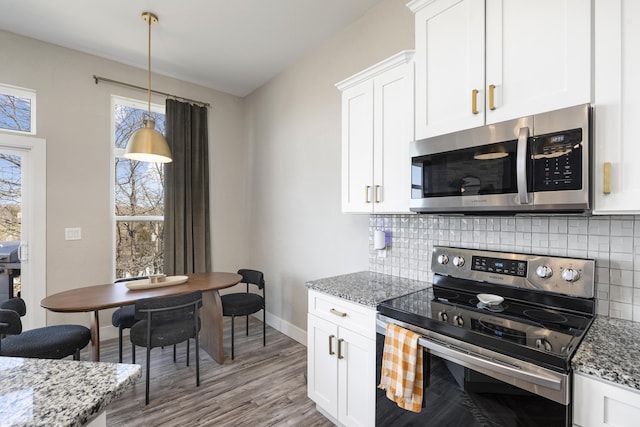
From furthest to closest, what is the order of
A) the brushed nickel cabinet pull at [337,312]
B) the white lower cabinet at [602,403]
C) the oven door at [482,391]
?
the brushed nickel cabinet pull at [337,312] < the oven door at [482,391] < the white lower cabinet at [602,403]

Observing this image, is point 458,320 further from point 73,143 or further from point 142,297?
point 73,143

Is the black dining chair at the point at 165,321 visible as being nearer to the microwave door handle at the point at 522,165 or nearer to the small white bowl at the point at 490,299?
the small white bowl at the point at 490,299

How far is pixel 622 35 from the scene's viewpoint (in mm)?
1124

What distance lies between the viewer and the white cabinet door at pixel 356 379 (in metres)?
1.65

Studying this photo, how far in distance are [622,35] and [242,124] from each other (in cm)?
398

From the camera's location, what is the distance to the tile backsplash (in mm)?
1338

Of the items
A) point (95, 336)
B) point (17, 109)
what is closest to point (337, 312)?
point (95, 336)

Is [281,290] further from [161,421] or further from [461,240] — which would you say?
[461,240]

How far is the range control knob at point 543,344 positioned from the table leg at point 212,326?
2.45m

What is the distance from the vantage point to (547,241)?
1.56m

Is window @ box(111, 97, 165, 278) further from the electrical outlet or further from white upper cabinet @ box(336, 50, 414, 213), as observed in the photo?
white upper cabinet @ box(336, 50, 414, 213)

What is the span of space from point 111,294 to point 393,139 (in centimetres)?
244

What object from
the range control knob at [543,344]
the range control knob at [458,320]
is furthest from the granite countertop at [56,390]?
the range control knob at [543,344]

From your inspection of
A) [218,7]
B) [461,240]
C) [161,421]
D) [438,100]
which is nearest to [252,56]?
[218,7]
